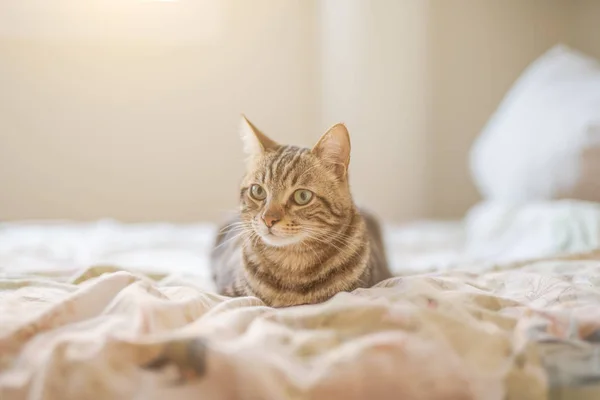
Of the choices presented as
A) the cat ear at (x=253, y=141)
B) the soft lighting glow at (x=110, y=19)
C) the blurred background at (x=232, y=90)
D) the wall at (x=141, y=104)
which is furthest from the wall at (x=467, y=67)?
the cat ear at (x=253, y=141)

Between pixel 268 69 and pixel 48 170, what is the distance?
942 millimetres

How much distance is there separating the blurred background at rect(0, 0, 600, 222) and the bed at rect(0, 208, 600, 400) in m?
0.76

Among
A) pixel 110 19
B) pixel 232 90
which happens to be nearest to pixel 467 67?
pixel 232 90

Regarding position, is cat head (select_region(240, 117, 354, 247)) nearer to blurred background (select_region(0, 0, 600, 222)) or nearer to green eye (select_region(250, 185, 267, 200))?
green eye (select_region(250, 185, 267, 200))

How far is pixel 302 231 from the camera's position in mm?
918

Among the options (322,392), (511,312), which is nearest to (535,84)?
(511,312)

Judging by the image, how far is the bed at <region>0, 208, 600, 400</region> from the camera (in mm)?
536

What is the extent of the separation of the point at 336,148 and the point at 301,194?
0.39ft

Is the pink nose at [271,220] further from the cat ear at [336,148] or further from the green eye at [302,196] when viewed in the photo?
the cat ear at [336,148]

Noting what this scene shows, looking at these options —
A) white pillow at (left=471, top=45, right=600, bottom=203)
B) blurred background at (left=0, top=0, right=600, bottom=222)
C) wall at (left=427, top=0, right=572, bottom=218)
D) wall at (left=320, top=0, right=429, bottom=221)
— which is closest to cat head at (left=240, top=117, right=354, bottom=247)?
blurred background at (left=0, top=0, right=600, bottom=222)

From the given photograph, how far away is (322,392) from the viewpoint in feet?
1.75

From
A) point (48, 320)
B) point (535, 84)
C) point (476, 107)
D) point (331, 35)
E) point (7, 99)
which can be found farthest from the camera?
point (476, 107)

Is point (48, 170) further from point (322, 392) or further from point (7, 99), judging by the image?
point (322, 392)

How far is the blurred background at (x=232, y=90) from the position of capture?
1646mm
